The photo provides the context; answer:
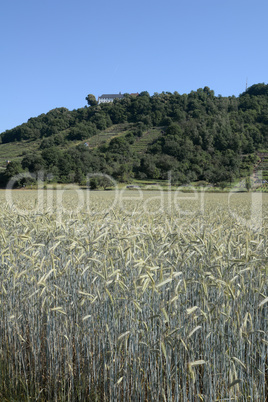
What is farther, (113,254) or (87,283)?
(113,254)

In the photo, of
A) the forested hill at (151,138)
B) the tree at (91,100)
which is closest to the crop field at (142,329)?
the forested hill at (151,138)

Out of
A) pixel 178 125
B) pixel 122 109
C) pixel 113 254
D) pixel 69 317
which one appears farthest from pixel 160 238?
pixel 122 109

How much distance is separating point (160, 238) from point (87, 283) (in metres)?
0.95

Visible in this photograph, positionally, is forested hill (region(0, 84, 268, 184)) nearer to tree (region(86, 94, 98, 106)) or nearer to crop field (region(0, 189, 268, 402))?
tree (region(86, 94, 98, 106))

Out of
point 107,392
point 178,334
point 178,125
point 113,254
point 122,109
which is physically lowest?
point 107,392

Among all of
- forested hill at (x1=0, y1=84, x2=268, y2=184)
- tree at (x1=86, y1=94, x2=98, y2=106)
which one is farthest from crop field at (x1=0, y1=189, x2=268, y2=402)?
tree at (x1=86, y1=94, x2=98, y2=106)

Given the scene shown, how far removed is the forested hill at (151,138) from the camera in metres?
72.4

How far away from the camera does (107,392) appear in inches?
109

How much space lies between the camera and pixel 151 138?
4186 inches

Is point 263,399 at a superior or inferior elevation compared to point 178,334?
inferior

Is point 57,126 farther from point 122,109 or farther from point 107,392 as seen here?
point 107,392

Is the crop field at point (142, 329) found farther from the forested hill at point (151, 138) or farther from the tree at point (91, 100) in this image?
the tree at point (91, 100)

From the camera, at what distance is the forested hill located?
72438mm

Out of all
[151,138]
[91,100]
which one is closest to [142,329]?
[151,138]
